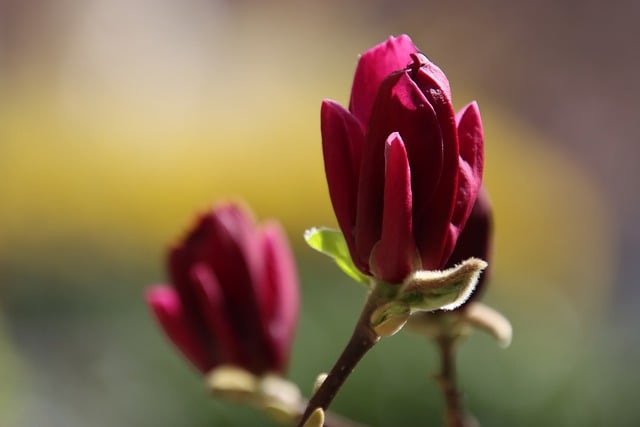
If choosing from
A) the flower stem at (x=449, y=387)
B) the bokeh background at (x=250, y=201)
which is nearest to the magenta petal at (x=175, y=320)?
the flower stem at (x=449, y=387)

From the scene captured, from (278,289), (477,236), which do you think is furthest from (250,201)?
(477,236)

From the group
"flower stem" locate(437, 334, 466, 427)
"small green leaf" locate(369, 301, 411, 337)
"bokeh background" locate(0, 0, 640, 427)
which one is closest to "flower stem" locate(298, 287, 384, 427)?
"small green leaf" locate(369, 301, 411, 337)

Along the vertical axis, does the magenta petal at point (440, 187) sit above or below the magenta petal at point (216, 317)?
above

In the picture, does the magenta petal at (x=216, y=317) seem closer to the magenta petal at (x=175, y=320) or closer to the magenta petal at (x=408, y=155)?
the magenta petal at (x=175, y=320)

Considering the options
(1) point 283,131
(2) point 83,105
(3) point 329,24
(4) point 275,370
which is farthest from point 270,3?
(4) point 275,370

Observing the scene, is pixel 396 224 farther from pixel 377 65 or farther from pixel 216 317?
pixel 216 317

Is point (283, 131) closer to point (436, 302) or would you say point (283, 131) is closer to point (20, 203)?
point (20, 203)

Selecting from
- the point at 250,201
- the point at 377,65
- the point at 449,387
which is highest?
the point at 250,201
